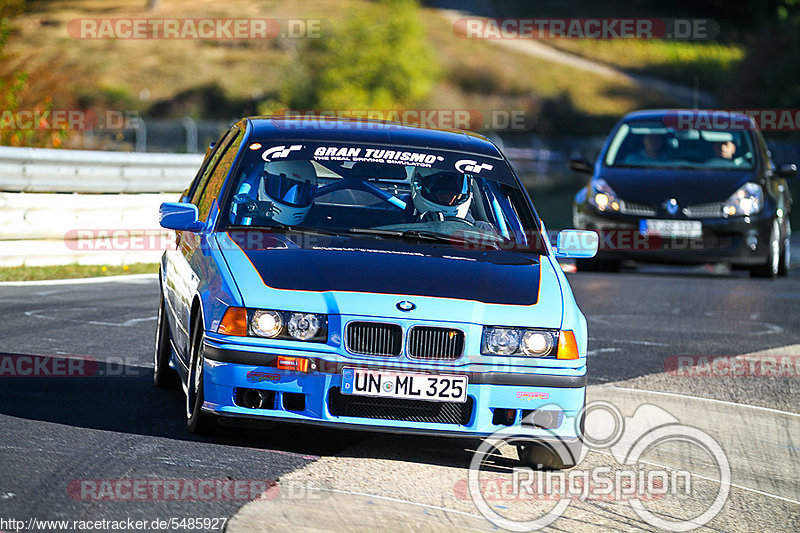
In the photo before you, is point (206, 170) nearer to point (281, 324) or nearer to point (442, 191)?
point (442, 191)

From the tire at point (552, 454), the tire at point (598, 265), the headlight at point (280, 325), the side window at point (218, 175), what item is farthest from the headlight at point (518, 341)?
the tire at point (598, 265)

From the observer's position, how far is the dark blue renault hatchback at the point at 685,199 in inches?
597

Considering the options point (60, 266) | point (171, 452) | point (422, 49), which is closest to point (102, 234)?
point (60, 266)

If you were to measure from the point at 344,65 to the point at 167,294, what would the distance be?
54.9m

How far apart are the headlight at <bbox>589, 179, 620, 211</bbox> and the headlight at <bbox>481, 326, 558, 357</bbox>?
9236 millimetres

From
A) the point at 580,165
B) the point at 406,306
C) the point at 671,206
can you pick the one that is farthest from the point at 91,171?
the point at 406,306

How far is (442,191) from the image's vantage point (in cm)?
770

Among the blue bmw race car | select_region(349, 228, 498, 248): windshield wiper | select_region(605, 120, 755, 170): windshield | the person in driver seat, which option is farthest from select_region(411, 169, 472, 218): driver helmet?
select_region(605, 120, 755, 170): windshield

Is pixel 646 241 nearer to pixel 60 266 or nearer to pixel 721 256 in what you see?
pixel 721 256

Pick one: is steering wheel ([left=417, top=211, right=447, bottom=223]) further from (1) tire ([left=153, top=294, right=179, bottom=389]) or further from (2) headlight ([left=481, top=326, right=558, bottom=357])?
(1) tire ([left=153, top=294, right=179, bottom=389])

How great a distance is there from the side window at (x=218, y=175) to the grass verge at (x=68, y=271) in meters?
5.52

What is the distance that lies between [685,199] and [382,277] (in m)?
9.45

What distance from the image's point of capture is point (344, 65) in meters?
62.0

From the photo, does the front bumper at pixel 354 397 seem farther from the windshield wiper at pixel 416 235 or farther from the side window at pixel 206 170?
the side window at pixel 206 170
